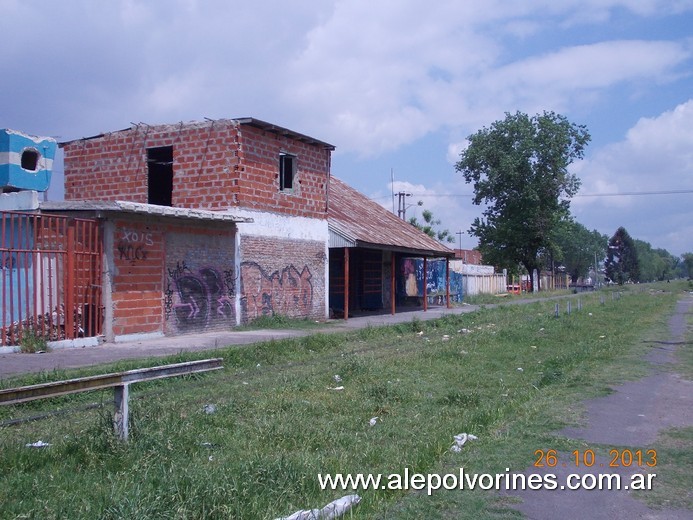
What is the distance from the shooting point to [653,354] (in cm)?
1417

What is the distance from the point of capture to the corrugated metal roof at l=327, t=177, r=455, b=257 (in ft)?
79.2

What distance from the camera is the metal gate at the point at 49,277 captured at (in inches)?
538

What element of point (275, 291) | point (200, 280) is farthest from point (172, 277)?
point (275, 291)

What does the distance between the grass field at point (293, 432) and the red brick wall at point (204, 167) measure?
7.13 m

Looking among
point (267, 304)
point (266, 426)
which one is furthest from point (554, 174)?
point (266, 426)

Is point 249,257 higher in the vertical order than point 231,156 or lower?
lower

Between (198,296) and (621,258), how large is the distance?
119m

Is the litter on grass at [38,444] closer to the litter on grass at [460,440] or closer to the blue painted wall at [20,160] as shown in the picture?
the litter on grass at [460,440]

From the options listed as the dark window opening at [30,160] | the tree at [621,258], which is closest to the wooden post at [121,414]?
the dark window opening at [30,160]

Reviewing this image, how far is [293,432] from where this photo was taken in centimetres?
730

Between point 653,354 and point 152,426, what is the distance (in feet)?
36.6

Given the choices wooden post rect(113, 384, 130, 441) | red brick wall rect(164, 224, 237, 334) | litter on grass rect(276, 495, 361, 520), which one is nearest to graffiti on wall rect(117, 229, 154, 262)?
red brick wall rect(164, 224, 237, 334)

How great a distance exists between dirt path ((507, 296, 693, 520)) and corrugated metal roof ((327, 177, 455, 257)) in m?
12.7

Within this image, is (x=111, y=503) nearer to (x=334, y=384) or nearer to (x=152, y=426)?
(x=152, y=426)
